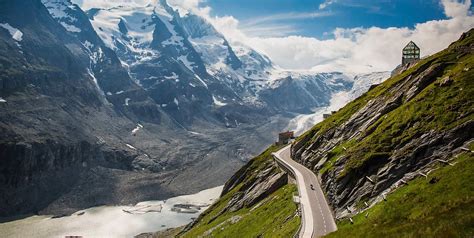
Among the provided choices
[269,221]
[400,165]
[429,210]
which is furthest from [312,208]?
[429,210]

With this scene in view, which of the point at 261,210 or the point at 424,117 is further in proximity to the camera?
the point at 261,210

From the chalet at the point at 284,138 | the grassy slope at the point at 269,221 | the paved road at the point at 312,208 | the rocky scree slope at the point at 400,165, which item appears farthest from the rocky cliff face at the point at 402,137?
the chalet at the point at 284,138

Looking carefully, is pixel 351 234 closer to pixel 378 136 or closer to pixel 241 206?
pixel 378 136

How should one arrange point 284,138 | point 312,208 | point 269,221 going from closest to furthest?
1. point 312,208
2. point 269,221
3. point 284,138

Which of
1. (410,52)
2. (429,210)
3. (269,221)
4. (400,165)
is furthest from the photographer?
(410,52)

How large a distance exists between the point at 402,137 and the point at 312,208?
14.7m

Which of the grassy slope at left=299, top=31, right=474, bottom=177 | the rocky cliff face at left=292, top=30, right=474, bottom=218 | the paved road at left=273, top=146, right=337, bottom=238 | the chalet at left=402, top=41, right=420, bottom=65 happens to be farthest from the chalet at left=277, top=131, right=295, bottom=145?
the grassy slope at left=299, top=31, right=474, bottom=177

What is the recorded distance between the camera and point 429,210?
33.4 metres

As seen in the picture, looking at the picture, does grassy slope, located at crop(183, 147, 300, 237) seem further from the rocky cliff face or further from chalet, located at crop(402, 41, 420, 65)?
chalet, located at crop(402, 41, 420, 65)

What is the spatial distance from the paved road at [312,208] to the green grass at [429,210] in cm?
339

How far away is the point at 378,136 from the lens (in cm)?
5878

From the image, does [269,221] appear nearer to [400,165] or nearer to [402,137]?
[402,137]

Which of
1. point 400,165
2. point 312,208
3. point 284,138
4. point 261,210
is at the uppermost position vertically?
point 400,165

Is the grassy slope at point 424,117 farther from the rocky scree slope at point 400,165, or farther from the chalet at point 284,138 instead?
the chalet at point 284,138
